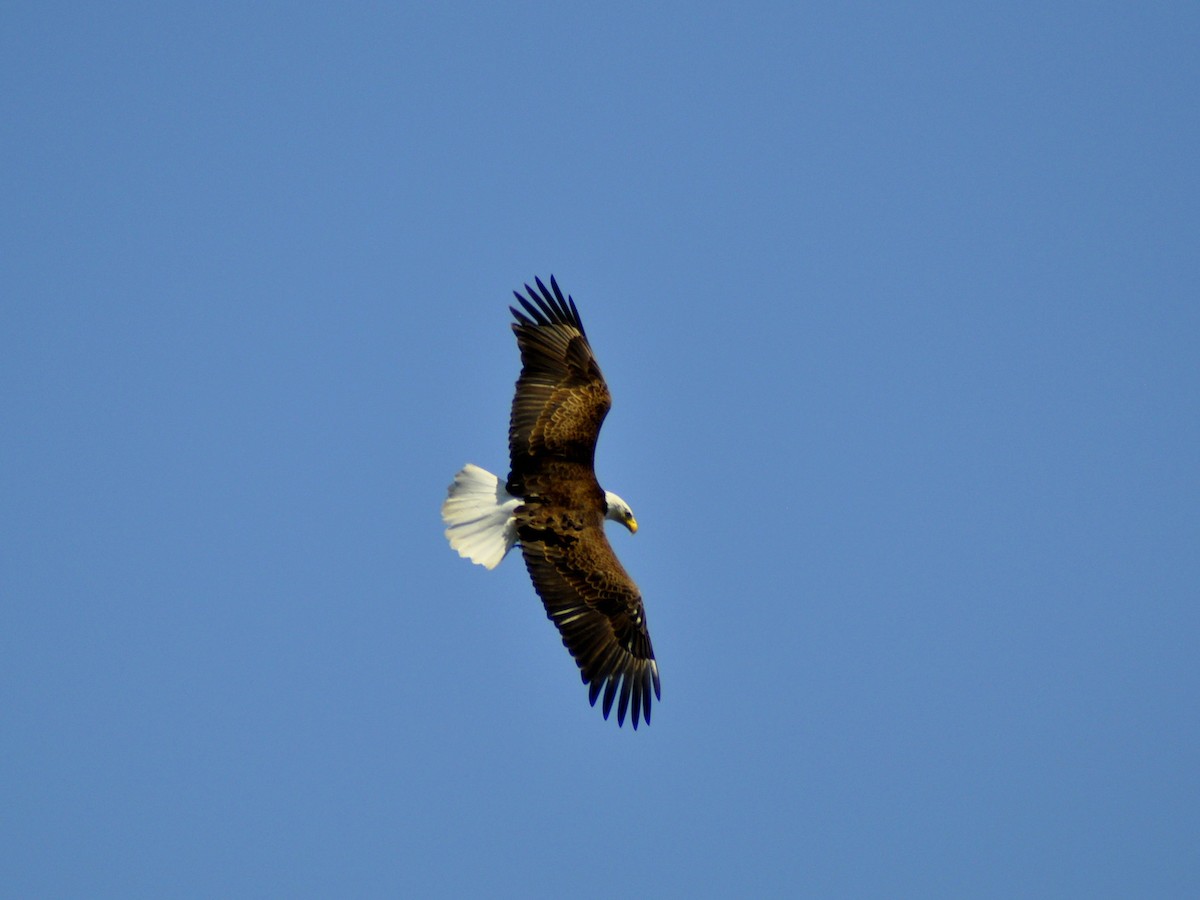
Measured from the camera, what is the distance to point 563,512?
31.6 ft

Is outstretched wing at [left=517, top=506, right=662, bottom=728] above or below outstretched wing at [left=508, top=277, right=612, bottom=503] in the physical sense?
below

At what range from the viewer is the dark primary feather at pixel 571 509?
9.34m

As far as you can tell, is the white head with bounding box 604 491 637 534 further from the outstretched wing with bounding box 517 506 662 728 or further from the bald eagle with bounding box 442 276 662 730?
the outstretched wing with bounding box 517 506 662 728

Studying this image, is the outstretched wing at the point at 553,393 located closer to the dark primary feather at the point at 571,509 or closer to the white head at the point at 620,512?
the dark primary feather at the point at 571,509

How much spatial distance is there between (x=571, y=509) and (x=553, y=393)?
2.94 feet

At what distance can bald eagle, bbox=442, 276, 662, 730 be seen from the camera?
934cm

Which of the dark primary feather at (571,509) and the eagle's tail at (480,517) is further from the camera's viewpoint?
the eagle's tail at (480,517)

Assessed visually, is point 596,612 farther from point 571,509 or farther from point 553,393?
point 553,393

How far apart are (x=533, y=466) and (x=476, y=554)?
0.84 metres

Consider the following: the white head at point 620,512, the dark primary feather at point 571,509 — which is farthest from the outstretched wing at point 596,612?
the white head at point 620,512

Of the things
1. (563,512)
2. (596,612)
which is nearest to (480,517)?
(563,512)

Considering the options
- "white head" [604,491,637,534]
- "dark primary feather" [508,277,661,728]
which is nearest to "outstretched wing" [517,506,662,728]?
"dark primary feather" [508,277,661,728]

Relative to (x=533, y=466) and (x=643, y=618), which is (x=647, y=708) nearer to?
(x=643, y=618)

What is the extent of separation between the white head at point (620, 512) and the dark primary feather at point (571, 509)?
0.72m
